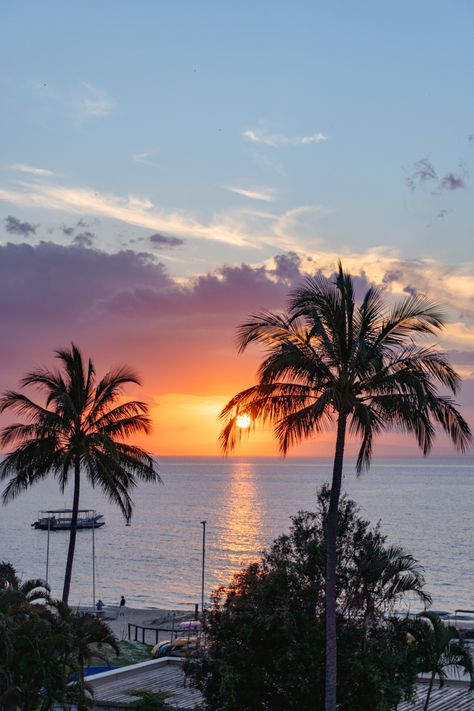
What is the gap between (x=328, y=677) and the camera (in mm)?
21016

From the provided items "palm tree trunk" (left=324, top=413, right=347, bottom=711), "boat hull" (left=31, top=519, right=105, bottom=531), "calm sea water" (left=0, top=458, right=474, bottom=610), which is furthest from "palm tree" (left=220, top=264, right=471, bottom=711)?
"boat hull" (left=31, top=519, right=105, bottom=531)

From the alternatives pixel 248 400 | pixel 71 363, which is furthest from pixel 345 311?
pixel 71 363

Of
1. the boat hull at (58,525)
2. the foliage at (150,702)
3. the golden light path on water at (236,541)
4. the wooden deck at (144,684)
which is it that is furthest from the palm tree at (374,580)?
the boat hull at (58,525)

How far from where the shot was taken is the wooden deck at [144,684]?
26844 mm

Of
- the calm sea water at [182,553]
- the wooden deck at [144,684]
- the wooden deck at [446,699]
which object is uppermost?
the wooden deck at [446,699]

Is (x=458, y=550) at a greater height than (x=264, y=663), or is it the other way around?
(x=264, y=663)

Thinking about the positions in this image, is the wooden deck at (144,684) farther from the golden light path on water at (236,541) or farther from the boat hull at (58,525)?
the boat hull at (58,525)

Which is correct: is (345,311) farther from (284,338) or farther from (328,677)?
(328,677)

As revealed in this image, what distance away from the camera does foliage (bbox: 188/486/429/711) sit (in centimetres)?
2247

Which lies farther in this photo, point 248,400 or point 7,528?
point 7,528

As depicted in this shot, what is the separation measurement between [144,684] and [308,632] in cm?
916

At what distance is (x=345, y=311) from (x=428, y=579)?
93573mm

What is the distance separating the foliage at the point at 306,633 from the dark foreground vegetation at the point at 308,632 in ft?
0.08

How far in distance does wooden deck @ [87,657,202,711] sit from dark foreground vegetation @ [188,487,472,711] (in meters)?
3.53
